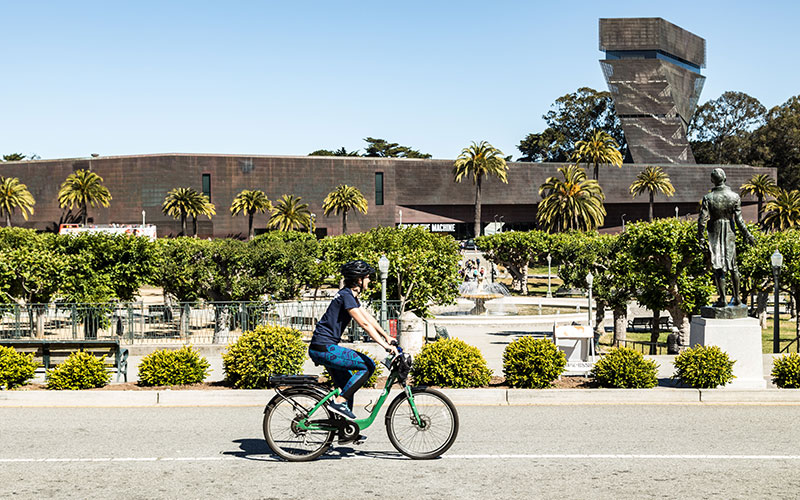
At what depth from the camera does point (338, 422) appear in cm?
826

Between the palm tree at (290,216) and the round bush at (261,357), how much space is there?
82693 millimetres

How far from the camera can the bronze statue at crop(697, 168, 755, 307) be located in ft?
42.9

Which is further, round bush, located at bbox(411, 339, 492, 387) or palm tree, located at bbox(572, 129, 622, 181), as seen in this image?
Result: palm tree, located at bbox(572, 129, 622, 181)

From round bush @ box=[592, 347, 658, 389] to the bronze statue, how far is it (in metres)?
1.86

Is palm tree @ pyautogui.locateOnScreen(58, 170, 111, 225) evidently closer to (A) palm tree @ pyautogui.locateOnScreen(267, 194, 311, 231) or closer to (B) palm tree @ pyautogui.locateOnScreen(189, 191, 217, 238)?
(B) palm tree @ pyautogui.locateOnScreen(189, 191, 217, 238)

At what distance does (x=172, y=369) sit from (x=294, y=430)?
511cm

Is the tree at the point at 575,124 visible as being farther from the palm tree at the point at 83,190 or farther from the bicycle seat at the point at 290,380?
the bicycle seat at the point at 290,380

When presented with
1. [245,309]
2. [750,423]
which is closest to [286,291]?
[245,309]

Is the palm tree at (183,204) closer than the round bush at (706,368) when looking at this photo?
No

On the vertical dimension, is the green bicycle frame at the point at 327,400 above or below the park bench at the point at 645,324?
above

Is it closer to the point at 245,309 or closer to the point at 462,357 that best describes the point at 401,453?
the point at 462,357

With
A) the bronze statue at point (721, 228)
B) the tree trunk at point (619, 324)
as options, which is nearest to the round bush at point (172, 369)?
the bronze statue at point (721, 228)

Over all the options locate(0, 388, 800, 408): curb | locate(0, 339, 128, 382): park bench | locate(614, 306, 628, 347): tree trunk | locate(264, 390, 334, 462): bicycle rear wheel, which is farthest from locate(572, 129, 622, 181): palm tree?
locate(264, 390, 334, 462): bicycle rear wheel

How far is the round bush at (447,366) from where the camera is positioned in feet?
40.2
